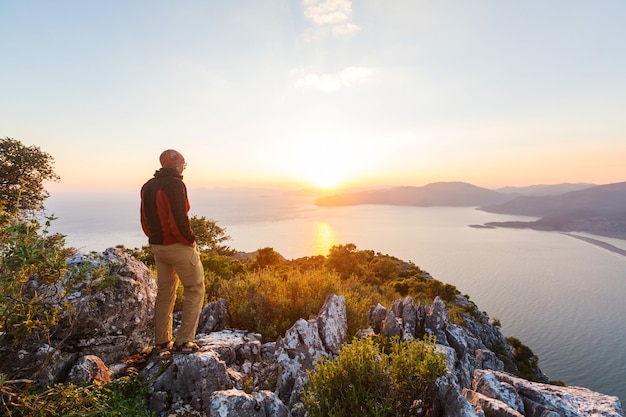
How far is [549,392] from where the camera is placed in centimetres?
503

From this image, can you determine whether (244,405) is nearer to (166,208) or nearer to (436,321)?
(166,208)

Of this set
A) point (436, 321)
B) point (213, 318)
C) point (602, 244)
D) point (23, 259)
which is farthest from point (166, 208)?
point (602, 244)

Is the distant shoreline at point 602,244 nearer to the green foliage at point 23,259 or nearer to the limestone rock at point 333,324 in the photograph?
the limestone rock at point 333,324

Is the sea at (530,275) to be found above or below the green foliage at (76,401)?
below

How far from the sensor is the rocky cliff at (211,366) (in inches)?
170

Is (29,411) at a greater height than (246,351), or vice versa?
(29,411)

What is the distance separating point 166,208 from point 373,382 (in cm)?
401

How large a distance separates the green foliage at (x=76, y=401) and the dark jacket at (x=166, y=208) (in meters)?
2.13

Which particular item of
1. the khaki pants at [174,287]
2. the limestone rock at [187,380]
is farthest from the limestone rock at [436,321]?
the khaki pants at [174,287]

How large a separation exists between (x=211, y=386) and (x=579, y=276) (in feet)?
345

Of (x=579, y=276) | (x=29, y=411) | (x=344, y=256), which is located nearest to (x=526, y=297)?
(x=579, y=276)

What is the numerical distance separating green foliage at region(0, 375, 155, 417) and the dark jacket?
213 centimetres

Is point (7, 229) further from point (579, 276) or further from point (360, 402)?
point (579, 276)

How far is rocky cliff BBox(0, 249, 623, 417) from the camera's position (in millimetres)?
4328
